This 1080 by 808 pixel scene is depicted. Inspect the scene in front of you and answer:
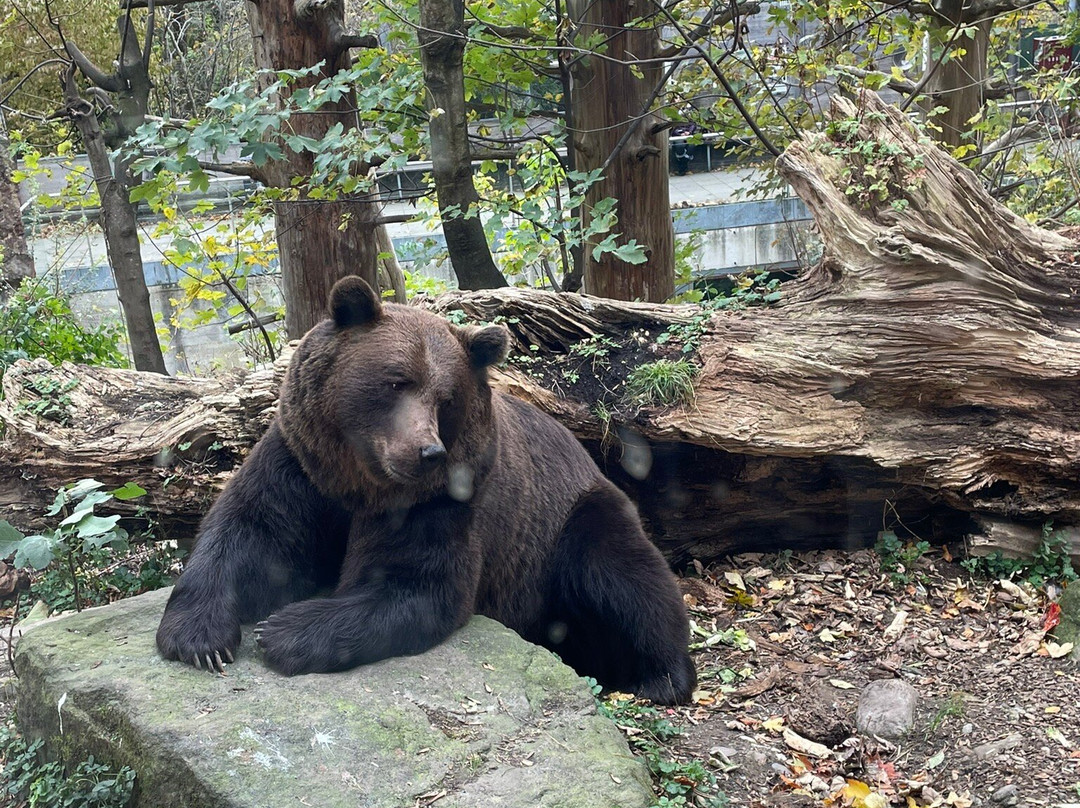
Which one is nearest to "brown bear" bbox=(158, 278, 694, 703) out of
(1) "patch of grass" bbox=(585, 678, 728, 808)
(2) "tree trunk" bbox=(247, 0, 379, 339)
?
(1) "patch of grass" bbox=(585, 678, 728, 808)

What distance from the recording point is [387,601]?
4000 mm

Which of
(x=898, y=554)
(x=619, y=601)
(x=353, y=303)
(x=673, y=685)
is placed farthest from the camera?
(x=898, y=554)

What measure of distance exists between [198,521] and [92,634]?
1.91m

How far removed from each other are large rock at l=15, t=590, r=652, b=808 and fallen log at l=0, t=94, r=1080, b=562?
1912mm

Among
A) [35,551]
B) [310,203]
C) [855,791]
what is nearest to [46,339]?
[310,203]

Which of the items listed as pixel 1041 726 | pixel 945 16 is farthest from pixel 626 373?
pixel 945 16

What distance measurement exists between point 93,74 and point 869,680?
7147mm

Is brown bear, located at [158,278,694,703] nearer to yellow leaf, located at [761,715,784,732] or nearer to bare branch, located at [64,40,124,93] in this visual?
yellow leaf, located at [761,715,784,732]

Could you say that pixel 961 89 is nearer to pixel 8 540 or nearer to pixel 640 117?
pixel 640 117

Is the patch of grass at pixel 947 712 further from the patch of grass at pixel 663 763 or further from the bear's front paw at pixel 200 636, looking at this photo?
the bear's front paw at pixel 200 636

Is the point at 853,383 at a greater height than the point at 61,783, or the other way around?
the point at 853,383

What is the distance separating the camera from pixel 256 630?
389cm

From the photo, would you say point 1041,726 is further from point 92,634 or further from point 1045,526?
point 92,634

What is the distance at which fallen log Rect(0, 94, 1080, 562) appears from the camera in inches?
221
